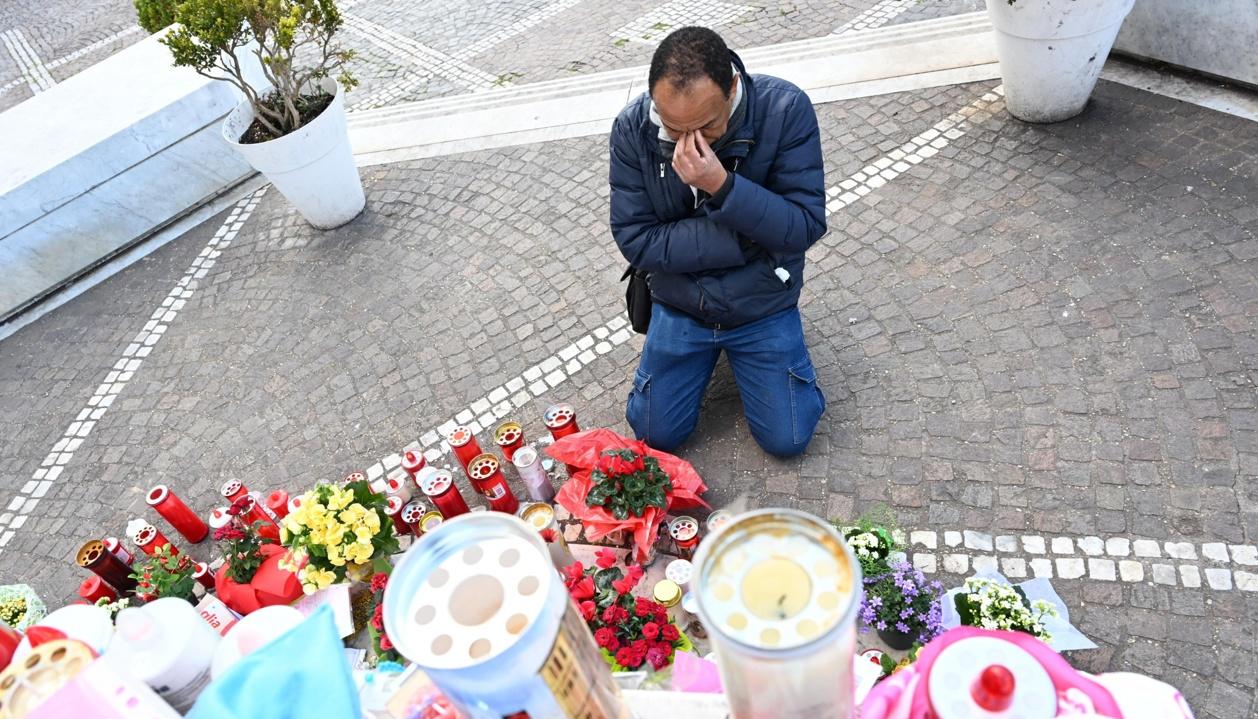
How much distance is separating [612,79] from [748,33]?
1.29 meters

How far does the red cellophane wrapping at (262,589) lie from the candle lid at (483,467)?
0.87m

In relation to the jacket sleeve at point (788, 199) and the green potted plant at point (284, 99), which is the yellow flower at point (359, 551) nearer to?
the jacket sleeve at point (788, 199)

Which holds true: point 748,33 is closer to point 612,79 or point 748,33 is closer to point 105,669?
point 612,79

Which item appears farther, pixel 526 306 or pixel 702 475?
pixel 526 306

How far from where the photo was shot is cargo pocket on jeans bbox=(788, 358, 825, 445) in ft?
12.2

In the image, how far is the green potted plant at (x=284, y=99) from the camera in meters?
5.21

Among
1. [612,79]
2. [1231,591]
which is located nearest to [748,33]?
[612,79]

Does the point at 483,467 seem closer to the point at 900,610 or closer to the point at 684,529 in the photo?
the point at 684,529

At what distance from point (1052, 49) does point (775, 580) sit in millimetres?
4961

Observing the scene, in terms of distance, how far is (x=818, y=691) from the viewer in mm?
1117

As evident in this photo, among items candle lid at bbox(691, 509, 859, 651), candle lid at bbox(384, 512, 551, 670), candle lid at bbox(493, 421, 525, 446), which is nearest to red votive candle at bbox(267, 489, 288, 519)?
candle lid at bbox(493, 421, 525, 446)

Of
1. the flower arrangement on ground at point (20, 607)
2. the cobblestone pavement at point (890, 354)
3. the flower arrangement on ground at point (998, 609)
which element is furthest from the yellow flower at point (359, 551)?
the flower arrangement on ground at point (998, 609)

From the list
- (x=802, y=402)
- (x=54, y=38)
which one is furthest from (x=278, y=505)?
(x=54, y=38)

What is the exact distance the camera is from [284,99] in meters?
5.74
